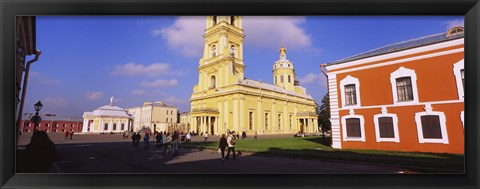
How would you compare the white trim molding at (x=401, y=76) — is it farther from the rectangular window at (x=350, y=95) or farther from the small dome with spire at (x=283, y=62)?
the small dome with spire at (x=283, y=62)

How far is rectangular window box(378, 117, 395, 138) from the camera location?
10.7 meters

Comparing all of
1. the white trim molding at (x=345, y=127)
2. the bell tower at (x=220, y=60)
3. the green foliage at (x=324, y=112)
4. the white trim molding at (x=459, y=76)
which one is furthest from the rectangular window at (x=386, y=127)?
the bell tower at (x=220, y=60)

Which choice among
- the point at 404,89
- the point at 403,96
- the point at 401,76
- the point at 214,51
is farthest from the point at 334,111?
the point at 214,51

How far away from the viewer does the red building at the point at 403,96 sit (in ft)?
29.8

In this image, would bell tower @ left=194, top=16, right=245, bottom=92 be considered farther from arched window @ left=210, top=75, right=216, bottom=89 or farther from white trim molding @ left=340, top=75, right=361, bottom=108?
white trim molding @ left=340, top=75, right=361, bottom=108

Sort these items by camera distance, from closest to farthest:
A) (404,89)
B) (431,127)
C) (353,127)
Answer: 1. (431,127)
2. (404,89)
3. (353,127)

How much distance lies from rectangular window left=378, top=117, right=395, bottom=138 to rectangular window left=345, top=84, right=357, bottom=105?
1418mm

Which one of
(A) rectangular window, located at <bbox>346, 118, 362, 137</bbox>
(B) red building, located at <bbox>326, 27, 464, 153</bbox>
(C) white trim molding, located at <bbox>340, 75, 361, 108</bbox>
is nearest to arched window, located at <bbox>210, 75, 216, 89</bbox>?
(B) red building, located at <bbox>326, 27, 464, 153</bbox>

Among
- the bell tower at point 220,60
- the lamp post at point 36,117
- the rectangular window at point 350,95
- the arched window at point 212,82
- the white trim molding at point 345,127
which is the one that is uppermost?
the bell tower at point 220,60

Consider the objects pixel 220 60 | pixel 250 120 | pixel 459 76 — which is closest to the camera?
pixel 459 76

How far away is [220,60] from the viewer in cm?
3466

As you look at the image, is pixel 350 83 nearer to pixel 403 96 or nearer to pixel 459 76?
pixel 403 96
